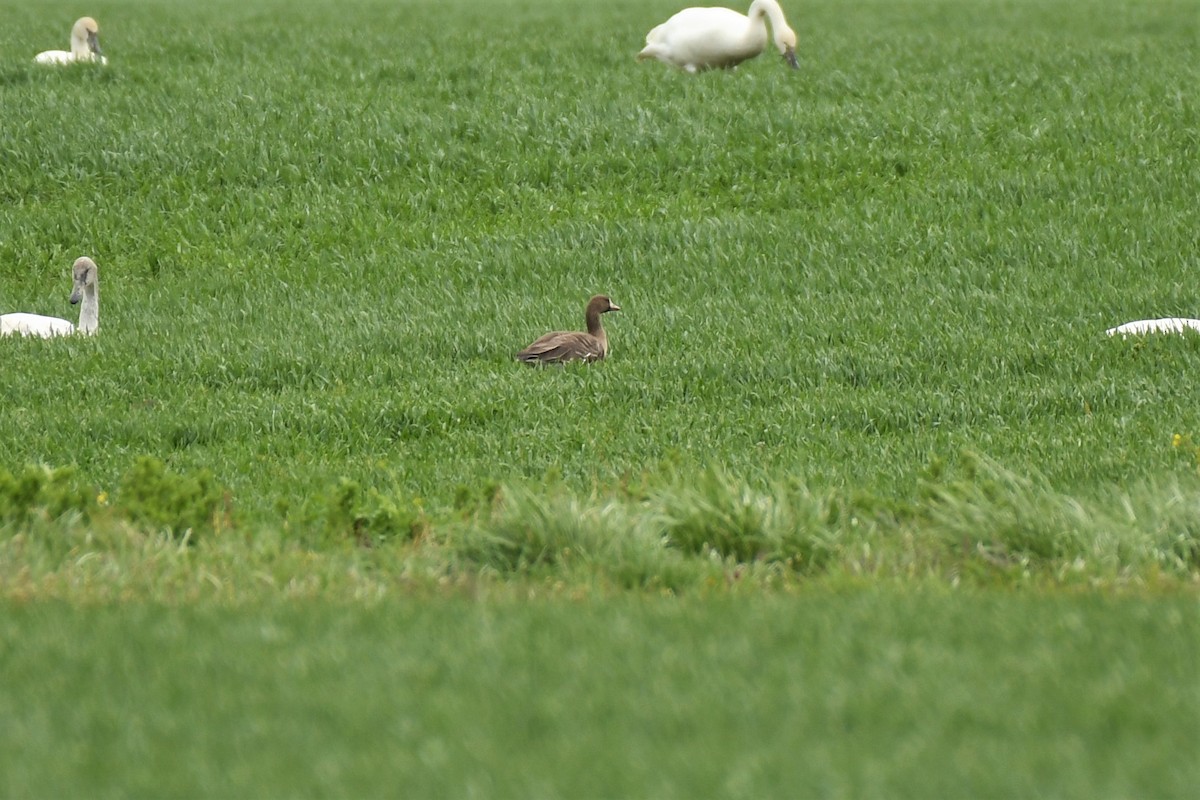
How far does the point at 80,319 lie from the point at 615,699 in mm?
8845

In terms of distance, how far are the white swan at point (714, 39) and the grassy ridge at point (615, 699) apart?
1620cm

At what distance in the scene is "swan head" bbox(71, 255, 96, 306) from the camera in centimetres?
1174

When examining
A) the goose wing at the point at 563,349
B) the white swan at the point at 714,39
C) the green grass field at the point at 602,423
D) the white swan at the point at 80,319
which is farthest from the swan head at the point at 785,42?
the white swan at the point at 80,319

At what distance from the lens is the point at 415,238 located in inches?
587

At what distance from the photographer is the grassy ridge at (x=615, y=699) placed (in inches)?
147

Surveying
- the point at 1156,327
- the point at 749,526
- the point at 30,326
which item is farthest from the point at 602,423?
the point at 30,326

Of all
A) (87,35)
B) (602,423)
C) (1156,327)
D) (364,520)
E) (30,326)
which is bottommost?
(1156,327)

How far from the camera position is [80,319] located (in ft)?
39.5

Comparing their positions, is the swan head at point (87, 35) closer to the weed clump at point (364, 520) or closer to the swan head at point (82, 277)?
the swan head at point (82, 277)

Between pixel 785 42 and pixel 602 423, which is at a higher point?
pixel 785 42

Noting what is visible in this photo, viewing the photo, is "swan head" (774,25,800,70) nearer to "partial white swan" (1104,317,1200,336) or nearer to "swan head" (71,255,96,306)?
"partial white swan" (1104,317,1200,336)

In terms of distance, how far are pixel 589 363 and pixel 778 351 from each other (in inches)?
50.9

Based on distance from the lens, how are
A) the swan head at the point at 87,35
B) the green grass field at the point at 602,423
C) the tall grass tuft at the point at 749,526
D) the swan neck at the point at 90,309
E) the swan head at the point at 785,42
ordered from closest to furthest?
1. the green grass field at the point at 602,423
2. the tall grass tuft at the point at 749,526
3. the swan neck at the point at 90,309
4. the swan head at the point at 785,42
5. the swan head at the point at 87,35

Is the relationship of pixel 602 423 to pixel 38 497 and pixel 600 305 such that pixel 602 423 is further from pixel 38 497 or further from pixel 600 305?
pixel 38 497
